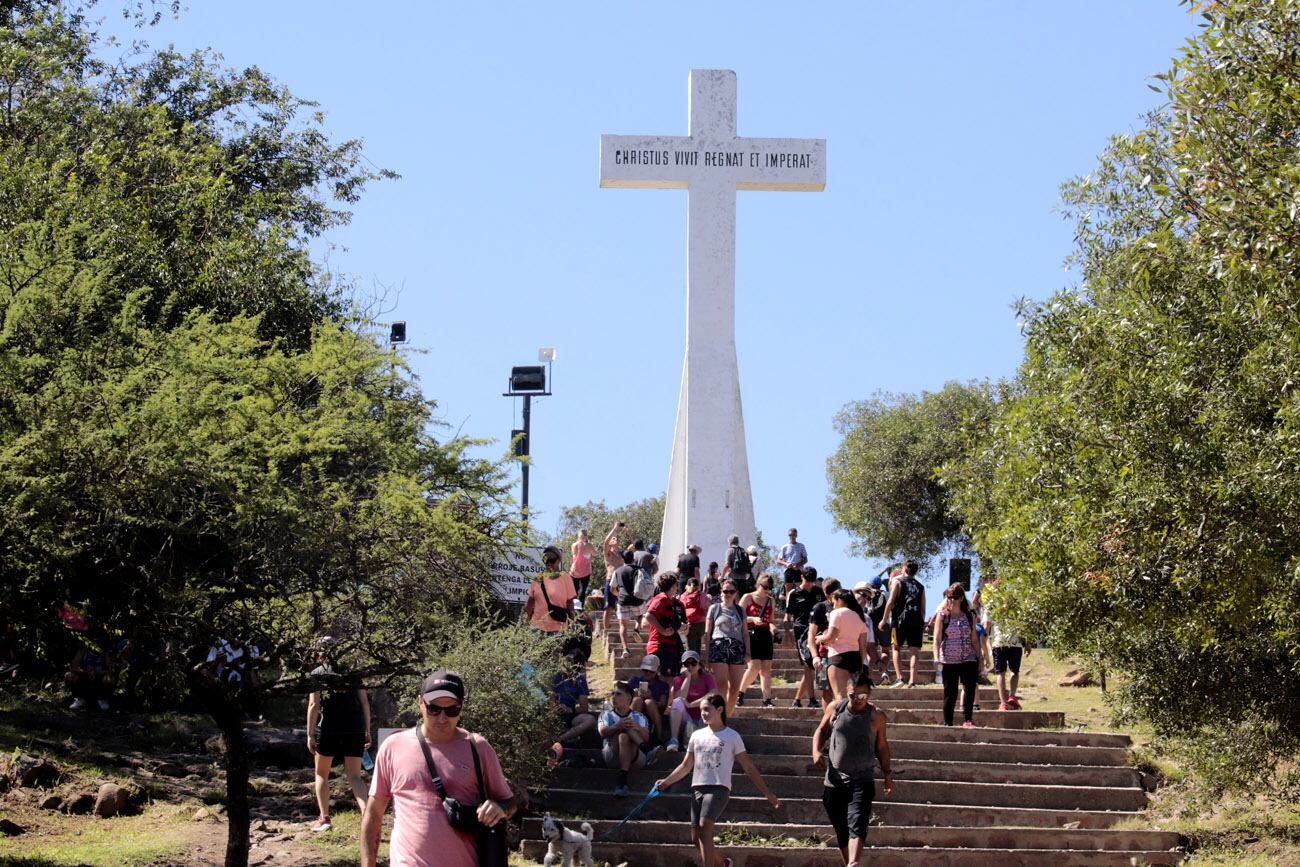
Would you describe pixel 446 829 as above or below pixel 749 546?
below

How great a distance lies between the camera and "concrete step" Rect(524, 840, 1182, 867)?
49.2ft

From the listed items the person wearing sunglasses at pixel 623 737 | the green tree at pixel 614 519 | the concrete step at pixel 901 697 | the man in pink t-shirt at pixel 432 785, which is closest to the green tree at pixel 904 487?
the green tree at pixel 614 519

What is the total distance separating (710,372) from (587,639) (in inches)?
446

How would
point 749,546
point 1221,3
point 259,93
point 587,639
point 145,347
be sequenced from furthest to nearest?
point 749,546, point 259,93, point 587,639, point 145,347, point 1221,3

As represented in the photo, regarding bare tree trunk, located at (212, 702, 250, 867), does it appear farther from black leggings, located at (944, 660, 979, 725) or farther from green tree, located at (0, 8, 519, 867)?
black leggings, located at (944, 660, 979, 725)

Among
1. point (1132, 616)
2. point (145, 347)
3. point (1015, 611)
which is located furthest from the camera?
point (1015, 611)

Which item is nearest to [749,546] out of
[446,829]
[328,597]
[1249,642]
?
[1249,642]

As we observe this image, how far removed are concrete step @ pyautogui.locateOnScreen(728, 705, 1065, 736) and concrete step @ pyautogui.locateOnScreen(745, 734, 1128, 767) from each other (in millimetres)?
521

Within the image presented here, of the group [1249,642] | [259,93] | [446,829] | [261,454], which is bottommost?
[446,829]

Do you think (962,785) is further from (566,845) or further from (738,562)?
(738,562)

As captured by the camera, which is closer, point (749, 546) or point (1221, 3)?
point (1221, 3)

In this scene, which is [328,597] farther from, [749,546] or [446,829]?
[749,546]

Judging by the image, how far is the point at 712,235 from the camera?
1175 inches

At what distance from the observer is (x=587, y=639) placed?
19.3 meters
